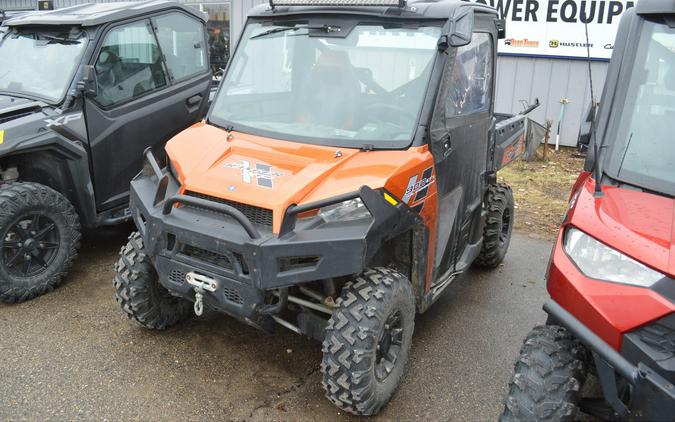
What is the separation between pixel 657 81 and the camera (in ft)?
9.25

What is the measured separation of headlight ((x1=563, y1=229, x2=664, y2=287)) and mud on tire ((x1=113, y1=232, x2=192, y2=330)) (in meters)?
2.47

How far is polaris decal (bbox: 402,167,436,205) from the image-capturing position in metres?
3.15

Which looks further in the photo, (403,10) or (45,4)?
(45,4)

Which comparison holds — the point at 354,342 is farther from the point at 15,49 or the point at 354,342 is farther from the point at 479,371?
the point at 15,49

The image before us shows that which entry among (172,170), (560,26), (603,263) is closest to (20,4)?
(560,26)

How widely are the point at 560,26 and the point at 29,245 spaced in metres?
7.89

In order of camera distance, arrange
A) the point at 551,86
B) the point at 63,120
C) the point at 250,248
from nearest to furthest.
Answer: the point at 250,248
the point at 63,120
the point at 551,86

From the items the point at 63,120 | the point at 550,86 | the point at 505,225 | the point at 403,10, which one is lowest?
the point at 505,225

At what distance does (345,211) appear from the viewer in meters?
2.97

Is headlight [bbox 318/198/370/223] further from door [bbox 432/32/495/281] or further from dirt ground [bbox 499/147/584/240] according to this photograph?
dirt ground [bbox 499/147/584/240]

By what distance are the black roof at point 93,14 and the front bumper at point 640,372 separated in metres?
4.49

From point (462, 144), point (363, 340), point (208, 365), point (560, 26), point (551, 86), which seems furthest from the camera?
point (551, 86)

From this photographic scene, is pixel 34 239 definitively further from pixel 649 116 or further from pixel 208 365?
pixel 649 116

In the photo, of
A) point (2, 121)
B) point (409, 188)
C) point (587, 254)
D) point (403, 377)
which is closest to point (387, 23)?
point (409, 188)
